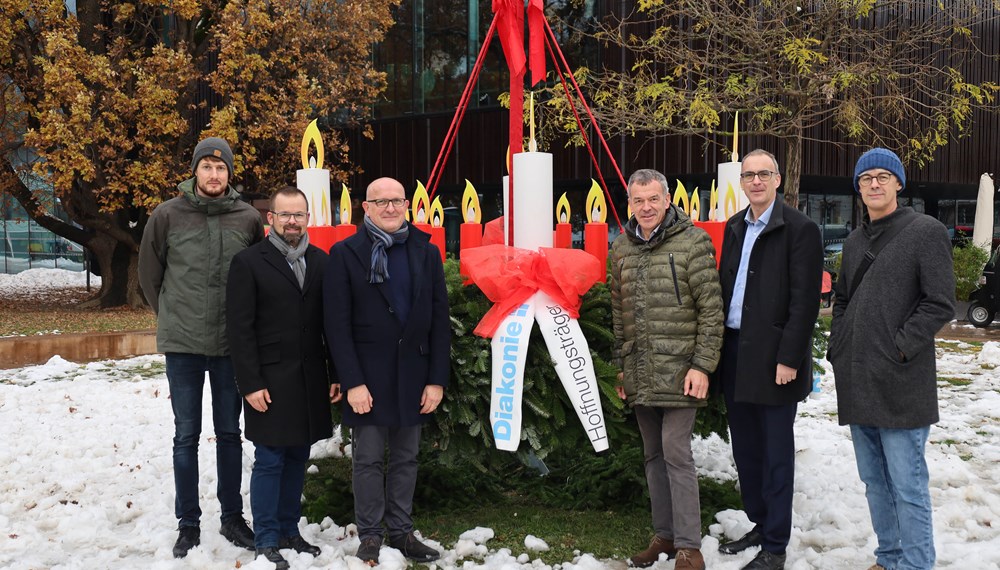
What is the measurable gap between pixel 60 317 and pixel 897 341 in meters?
15.9

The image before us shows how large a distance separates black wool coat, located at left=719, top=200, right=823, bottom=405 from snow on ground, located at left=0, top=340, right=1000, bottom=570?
2.93 ft

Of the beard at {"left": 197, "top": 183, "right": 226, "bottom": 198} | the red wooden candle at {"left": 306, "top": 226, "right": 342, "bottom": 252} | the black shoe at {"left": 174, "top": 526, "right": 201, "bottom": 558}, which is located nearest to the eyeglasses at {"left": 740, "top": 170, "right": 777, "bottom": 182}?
the red wooden candle at {"left": 306, "top": 226, "right": 342, "bottom": 252}

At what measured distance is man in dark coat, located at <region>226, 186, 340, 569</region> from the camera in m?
3.85

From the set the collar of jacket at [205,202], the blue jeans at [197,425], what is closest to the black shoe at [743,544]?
the blue jeans at [197,425]

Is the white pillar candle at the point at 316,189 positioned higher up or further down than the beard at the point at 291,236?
higher up

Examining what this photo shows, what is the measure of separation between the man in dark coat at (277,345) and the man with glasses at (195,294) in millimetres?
271

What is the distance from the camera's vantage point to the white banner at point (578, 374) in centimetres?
411

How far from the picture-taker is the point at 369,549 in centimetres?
396

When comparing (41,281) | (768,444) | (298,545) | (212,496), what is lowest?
(41,281)

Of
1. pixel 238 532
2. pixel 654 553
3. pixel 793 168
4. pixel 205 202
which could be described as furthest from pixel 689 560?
pixel 793 168

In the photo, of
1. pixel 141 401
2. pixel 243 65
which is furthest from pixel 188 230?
pixel 243 65

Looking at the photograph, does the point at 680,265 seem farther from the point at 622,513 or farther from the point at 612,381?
the point at 622,513

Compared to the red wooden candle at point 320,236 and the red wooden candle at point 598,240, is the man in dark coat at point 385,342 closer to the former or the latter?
the red wooden candle at point 320,236

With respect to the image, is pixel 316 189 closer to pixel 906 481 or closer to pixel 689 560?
pixel 689 560
